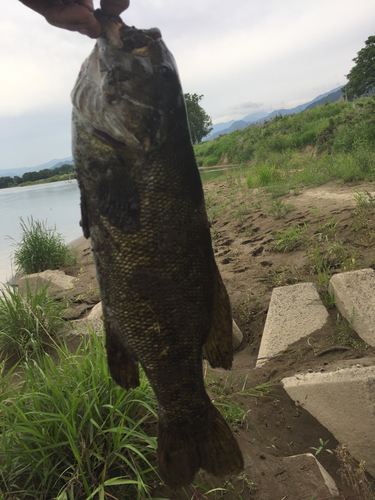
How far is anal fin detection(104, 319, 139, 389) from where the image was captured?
1477mm

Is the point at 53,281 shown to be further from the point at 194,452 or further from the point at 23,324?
the point at 194,452

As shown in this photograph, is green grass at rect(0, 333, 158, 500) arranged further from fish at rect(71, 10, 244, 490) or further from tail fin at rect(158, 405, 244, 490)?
fish at rect(71, 10, 244, 490)

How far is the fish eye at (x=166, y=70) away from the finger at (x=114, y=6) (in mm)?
265

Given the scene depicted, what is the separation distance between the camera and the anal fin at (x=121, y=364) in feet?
4.84

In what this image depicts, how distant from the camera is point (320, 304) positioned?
3.62 m

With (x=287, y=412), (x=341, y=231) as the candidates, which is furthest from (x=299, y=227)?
(x=287, y=412)

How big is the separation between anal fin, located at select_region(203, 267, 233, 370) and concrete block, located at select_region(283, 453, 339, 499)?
1.17 metres

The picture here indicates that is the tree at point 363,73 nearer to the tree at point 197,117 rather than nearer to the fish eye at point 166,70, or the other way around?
the tree at point 197,117

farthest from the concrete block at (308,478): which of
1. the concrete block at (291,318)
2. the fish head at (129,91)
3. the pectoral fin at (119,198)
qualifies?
the fish head at (129,91)

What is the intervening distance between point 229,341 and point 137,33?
4.44 feet

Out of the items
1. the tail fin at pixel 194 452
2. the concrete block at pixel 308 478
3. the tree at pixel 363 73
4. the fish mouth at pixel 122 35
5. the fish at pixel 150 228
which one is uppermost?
the tree at pixel 363 73

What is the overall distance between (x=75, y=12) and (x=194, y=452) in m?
1.82

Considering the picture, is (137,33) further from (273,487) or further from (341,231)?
(341,231)

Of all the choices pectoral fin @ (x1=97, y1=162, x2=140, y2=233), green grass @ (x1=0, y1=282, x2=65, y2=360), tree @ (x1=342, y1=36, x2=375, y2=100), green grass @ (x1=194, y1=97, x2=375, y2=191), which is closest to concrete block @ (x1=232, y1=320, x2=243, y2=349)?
green grass @ (x1=0, y1=282, x2=65, y2=360)
